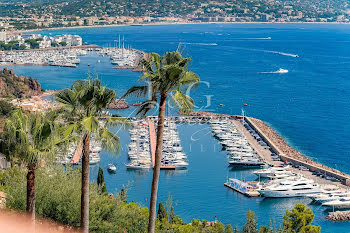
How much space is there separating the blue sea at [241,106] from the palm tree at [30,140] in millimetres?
8258

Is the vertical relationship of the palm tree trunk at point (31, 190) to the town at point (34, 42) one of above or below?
above

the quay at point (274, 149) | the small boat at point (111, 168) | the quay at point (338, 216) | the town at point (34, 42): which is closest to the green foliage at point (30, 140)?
the quay at point (338, 216)

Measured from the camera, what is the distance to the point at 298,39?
143m

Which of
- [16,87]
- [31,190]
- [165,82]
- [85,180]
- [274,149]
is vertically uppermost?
[165,82]

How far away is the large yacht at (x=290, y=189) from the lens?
96.1 feet

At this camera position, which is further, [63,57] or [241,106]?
[63,57]

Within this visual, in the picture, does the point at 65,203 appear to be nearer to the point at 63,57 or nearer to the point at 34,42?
the point at 63,57

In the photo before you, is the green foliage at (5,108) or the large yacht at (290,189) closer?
the large yacht at (290,189)

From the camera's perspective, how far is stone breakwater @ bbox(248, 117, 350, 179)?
114ft

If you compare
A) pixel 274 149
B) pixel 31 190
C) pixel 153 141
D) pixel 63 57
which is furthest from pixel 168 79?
pixel 63 57

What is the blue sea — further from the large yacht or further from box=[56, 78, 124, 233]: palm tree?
box=[56, 78, 124, 233]: palm tree

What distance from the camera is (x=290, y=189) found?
29.6 m

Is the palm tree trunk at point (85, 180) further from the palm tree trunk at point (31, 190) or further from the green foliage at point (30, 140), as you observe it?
the palm tree trunk at point (31, 190)

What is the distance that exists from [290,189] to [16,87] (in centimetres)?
3624
